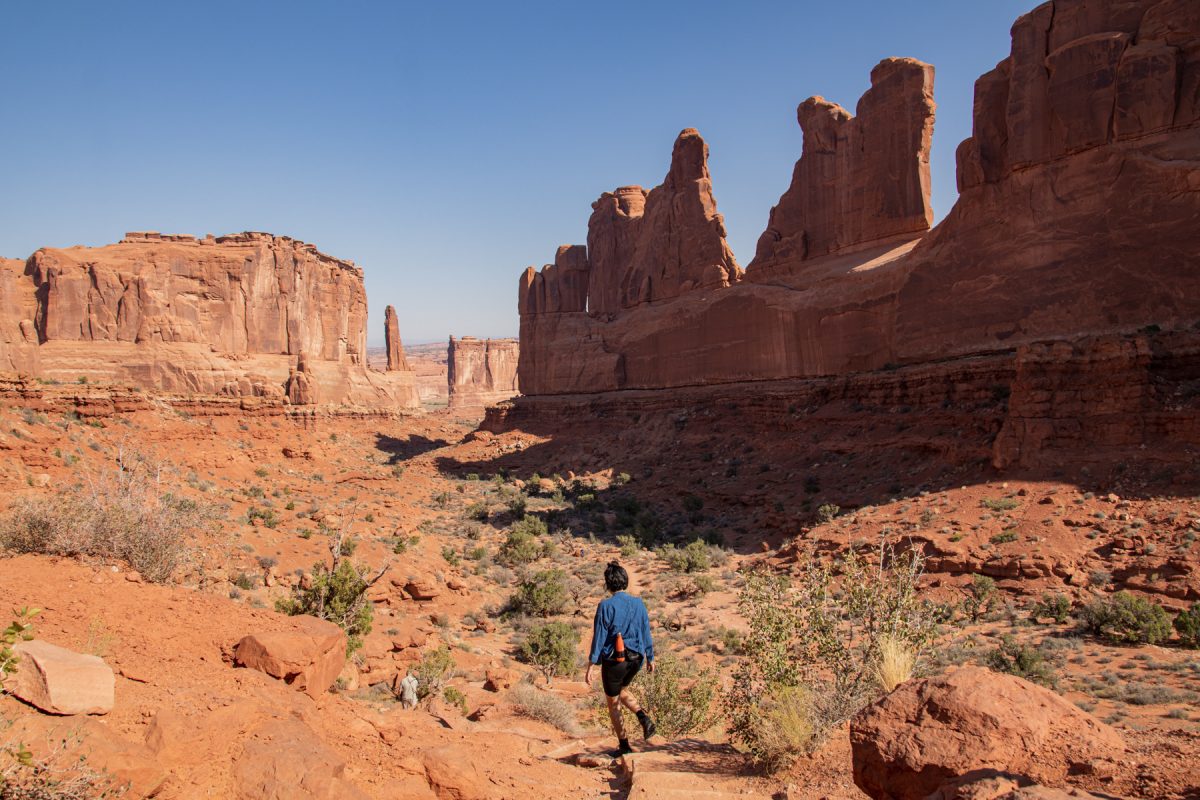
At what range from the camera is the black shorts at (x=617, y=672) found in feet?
18.8

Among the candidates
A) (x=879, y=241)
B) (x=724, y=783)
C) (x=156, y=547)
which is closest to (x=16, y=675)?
(x=156, y=547)

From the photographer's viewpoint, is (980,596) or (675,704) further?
(980,596)

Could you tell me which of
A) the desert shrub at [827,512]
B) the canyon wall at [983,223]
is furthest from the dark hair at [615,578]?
the canyon wall at [983,223]

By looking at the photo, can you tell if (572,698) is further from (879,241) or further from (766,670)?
(879,241)

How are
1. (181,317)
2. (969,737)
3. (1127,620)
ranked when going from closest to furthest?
1. (969,737)
2. (1127,620)
3. (181,317)

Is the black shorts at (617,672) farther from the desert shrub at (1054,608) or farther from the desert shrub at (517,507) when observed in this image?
the desert shrub at (517,507)

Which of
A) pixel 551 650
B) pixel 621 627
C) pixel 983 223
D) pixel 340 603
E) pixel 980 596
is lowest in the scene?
pixel 551 650

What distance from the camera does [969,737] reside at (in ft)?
11.3

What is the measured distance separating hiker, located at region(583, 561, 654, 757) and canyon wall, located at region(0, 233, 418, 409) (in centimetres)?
4019

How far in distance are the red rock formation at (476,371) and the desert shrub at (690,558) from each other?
83.9 m

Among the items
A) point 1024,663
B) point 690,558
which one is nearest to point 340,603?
point 1024,663

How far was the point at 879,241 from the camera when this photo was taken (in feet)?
90.8

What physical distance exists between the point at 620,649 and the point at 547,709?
7.63ft

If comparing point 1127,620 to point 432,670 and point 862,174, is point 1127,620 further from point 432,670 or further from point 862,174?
point 862,174
